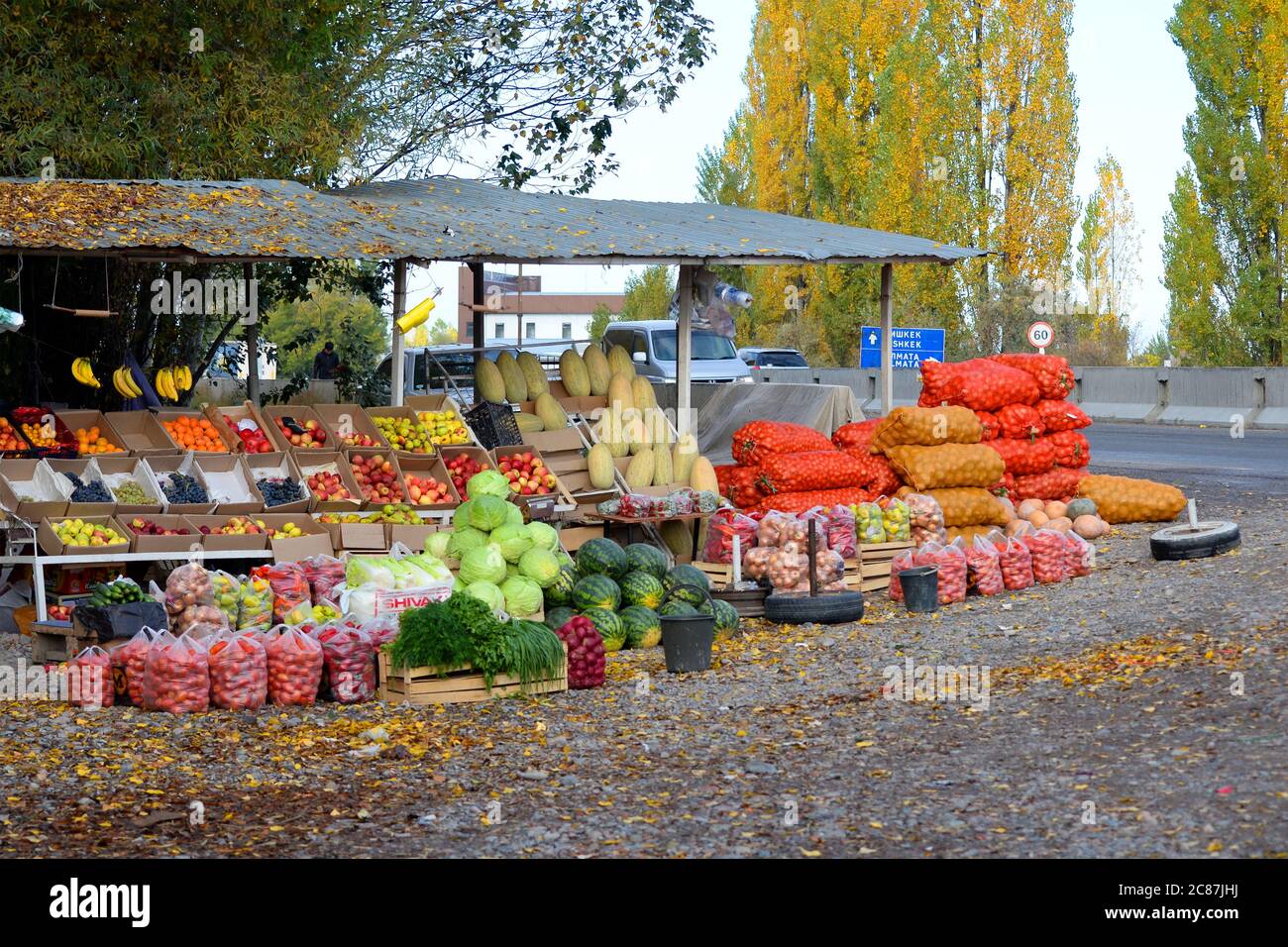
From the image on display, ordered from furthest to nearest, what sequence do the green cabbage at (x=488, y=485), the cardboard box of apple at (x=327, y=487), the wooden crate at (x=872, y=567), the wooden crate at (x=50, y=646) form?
the wooden crate at (x=872, y=567), the cardboard box of apple at (x=327, y=487), the green cabbage at (x=488, y=485), the wooden crate at (x=50, y=646)

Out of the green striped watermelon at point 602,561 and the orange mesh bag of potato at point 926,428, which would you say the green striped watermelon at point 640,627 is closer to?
the green striped watermelon at point 602,561

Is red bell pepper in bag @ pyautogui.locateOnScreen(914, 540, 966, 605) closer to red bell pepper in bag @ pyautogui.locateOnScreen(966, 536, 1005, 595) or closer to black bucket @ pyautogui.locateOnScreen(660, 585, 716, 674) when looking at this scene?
red bell pepper in bag @ pyautogui.locateOnScreen(966, 536, 1005, 595)

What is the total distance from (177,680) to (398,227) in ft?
20.5

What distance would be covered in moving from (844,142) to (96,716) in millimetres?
38585

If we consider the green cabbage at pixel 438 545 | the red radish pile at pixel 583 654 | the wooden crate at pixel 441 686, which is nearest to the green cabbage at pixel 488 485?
the green cabbage at pixel 438 545

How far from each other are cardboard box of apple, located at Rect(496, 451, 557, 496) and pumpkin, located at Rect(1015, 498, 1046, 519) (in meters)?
4.66

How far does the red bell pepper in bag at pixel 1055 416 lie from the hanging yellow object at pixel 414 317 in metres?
6.26

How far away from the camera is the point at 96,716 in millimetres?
9289

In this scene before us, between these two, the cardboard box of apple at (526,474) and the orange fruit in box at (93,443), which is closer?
the orange fruit in box at (93,443)

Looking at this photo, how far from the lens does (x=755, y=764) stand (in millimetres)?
7906

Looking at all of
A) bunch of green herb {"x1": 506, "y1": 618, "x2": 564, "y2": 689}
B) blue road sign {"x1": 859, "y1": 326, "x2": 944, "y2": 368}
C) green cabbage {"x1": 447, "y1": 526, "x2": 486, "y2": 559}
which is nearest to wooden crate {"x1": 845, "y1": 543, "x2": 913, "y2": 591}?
green cabbage {"x1": 447, "y1": 526, "x2": 486, "y2": 559}

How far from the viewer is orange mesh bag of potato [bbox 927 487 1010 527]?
1463 cm

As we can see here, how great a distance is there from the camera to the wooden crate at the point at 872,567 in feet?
43.7
